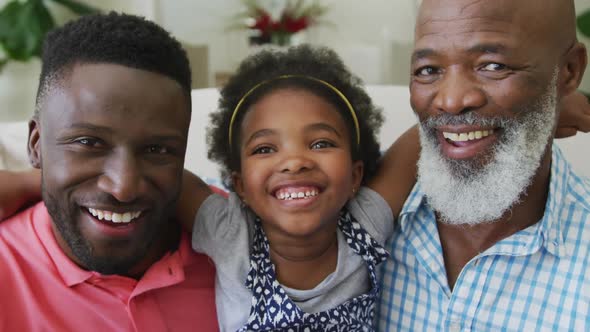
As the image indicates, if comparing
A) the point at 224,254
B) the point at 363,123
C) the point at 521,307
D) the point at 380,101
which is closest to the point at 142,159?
the point at 224,254

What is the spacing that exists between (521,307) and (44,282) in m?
1.17

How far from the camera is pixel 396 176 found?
1.67m

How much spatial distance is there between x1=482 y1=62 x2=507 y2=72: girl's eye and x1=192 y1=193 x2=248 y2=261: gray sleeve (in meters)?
0.75

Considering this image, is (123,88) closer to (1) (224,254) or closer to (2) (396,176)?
(1) (224,254)

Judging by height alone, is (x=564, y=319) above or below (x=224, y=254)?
below

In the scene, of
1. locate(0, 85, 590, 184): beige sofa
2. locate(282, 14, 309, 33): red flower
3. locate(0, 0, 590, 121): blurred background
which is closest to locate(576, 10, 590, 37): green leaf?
locate(0, 0, 590, 121): blurred background

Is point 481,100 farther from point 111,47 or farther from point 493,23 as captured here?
point 111,47

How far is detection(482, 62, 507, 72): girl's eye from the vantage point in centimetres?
135

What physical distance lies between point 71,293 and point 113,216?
23 centimetres

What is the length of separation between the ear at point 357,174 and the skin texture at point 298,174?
4 centimetres

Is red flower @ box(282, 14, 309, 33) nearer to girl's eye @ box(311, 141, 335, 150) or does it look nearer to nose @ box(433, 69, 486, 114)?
girl's eye @ box(311, 141, 335, 150)

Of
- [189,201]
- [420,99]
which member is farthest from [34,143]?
[420,99]

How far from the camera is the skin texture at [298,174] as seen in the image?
1460mm

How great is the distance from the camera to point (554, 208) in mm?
1439
